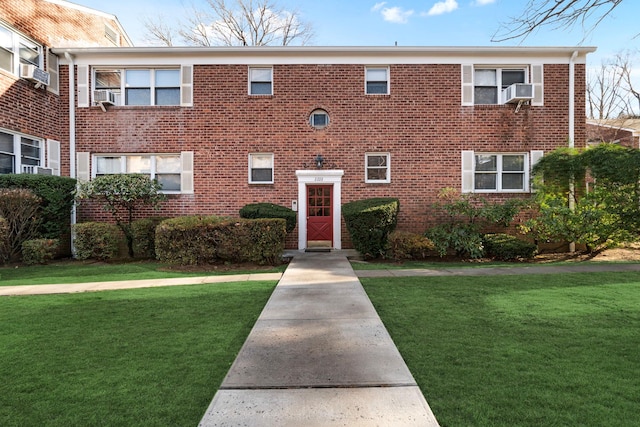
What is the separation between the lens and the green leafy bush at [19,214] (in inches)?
358

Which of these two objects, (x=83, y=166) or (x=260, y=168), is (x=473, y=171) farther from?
(x=83, y=166)

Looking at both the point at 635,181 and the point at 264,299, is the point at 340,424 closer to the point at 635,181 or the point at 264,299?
the point at 264,299

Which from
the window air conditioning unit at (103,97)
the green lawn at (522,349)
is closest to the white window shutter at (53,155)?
the window air conditioning unit at (103,97)

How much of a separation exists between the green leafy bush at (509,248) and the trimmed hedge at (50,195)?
12365 millimetres

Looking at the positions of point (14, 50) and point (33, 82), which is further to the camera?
point (33, 82)

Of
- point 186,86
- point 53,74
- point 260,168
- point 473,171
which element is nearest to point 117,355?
point 260,168

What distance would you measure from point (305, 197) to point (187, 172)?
13.0 feet

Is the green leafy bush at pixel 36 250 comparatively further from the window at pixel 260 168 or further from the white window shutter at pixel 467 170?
the white window shutter at pixel 467 170

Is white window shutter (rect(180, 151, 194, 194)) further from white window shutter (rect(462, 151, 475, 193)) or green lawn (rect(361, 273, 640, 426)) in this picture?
white window shutter (rect(462, 151, 475, 193))

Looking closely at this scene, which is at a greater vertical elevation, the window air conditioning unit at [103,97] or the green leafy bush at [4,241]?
the window air conditioning unit at [103,97]

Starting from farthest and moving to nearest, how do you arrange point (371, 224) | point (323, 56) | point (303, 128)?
point (303, 128) < point (323, 56) < point (371, 224)

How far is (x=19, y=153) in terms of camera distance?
10.5m

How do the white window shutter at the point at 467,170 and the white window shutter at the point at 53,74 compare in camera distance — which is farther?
the white window shutter at the point at 467,170

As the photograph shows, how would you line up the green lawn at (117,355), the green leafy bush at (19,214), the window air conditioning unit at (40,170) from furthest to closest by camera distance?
the window air conditioning unit at (40,170) < the green leafy bush at (19,214) < the green lawn at (117,355)
